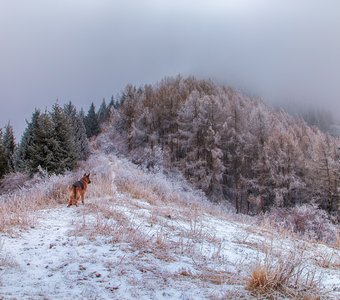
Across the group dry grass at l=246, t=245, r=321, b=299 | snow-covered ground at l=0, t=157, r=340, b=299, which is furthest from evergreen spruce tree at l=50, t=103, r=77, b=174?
dry grass at l=246, t=245, r=321, b=299

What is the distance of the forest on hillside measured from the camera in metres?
30.3

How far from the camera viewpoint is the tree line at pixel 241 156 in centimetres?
3594

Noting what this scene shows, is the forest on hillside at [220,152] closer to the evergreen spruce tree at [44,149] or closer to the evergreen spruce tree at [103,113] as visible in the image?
the evergreen spruce tree at [44,149]

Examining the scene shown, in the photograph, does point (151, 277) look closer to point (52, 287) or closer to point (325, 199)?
point (52, 287)

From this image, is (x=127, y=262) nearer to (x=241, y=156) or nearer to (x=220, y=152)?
(x=220, y=152)

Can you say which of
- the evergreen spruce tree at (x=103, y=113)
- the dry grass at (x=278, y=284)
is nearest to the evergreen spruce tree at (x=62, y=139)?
the dry grass at (x=278, y=284)

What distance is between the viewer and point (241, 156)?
40.3 m

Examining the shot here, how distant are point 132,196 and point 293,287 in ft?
26.1

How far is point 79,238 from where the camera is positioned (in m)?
4.95

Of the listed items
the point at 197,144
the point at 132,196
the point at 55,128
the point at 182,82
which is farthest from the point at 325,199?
the point at 182,82

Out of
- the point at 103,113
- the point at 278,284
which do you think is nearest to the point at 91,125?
the point at 103,113

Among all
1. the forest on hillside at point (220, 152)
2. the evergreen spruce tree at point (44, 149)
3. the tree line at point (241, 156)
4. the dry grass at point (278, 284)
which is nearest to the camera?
the dry grass at point (278, 284)

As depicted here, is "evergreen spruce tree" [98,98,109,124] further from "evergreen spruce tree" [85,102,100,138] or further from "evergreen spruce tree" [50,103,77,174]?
"evergreen spruce tree" [50,103,77,174]

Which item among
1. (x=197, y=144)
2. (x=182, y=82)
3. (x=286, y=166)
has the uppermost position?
(x=182, y=82)
